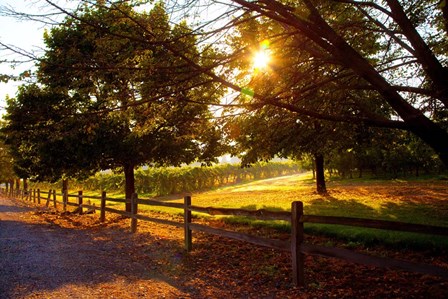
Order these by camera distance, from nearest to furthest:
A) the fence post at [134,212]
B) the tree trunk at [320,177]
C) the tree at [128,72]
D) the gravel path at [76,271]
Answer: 1. the tree at [128,72]
2. the gravel path at [76,271]
3. the fence post at [134,212]
4. the tree trunk at [320,177]

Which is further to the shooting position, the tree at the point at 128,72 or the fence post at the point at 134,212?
the fence post at the point at 134,212

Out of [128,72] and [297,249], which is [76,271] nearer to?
[128,72]

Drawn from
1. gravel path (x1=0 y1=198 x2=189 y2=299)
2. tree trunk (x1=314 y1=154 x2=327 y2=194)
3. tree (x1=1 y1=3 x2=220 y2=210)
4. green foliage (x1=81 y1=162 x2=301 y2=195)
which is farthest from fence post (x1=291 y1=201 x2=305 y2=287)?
green foliage (x1=81 y1=162 x2=301 y2=195)

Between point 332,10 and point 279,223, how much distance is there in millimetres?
7615

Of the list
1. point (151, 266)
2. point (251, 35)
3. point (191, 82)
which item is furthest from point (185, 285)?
point (251, 35)

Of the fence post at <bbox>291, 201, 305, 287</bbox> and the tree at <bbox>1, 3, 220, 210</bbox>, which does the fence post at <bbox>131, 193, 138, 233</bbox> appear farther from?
the fence post at <bbox>291, 201, 305, 287</bbox>

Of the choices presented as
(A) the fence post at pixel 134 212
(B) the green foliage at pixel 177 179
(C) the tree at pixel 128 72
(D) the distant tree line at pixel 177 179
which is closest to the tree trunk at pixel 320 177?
(D) the distant tree line at pixel 177 179

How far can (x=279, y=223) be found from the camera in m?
12.2

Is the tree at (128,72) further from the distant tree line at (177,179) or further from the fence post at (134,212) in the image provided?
the distant tree line at (177,179)

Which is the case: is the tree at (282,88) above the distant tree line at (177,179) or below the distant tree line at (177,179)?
above

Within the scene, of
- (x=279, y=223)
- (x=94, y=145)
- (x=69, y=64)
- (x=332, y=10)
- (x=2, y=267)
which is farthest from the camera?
(x=94, y=145)

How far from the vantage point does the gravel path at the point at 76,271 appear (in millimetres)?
5859

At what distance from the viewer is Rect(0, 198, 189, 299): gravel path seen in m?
5.86

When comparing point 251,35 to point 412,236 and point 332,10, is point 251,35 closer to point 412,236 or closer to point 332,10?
point 332,10
